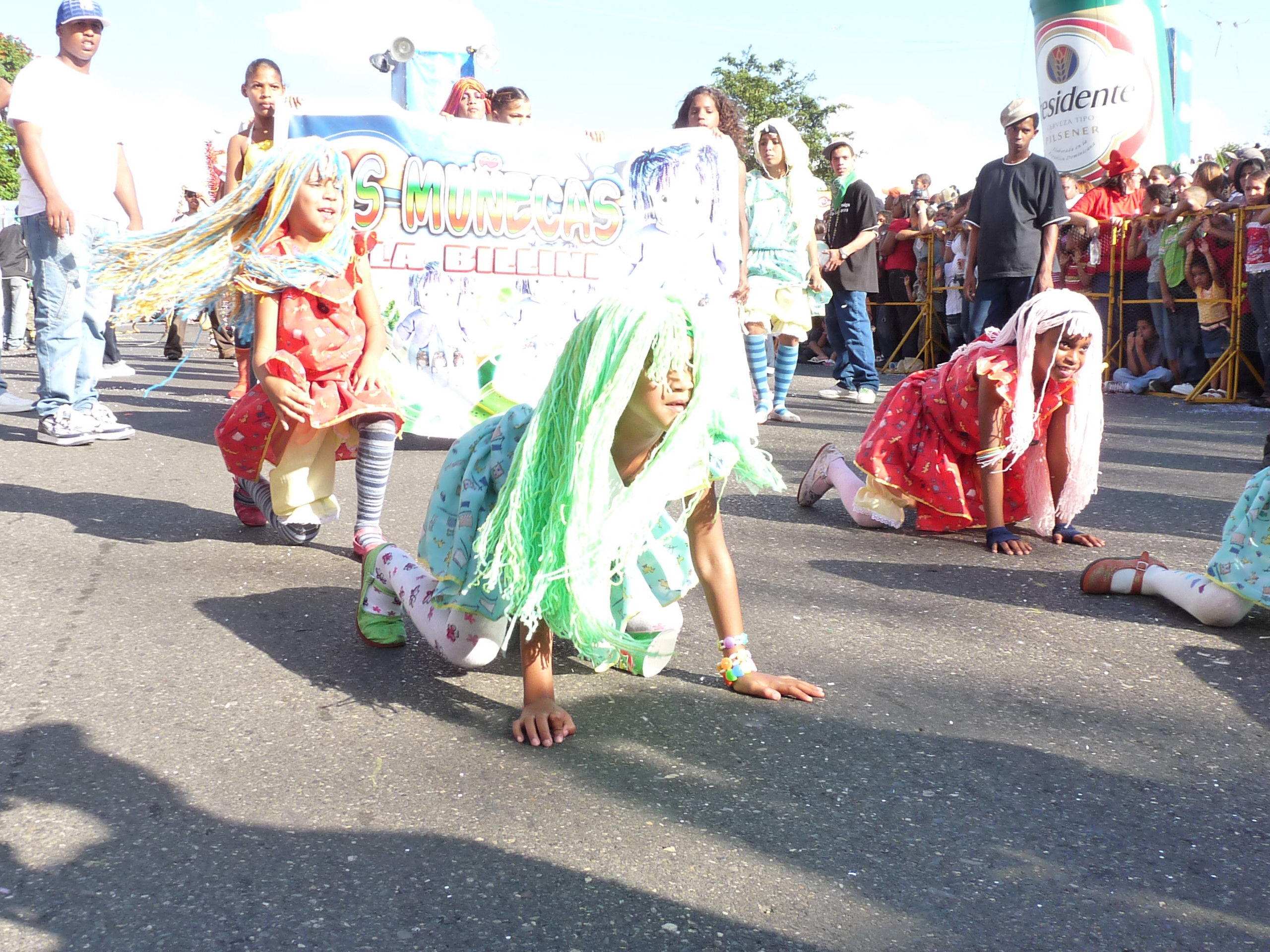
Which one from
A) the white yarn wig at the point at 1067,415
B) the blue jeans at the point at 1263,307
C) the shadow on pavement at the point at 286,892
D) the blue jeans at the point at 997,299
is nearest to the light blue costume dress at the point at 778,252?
the blue jeans at the point at 997,299

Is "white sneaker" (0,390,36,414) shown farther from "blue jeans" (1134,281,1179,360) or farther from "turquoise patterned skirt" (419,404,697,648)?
"blue jeans" (1134,281,1179,360)

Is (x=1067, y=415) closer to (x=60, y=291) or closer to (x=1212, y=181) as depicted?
(x=60, y=291)

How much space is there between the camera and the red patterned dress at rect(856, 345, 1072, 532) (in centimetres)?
469

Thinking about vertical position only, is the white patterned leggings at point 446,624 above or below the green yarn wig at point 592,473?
below

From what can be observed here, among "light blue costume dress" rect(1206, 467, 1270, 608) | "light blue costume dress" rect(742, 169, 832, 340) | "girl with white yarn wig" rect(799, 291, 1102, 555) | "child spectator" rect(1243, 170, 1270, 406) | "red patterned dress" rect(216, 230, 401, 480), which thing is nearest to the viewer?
"light blue costume dress" rect(1206, 467, 1270, 608)

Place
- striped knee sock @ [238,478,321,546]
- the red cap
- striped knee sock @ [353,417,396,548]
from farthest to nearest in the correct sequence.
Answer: the red cap → striped knee sock @ [238,478,321,546] → striped knee sock @ [353,417,396,548]

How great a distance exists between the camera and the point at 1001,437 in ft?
14.6

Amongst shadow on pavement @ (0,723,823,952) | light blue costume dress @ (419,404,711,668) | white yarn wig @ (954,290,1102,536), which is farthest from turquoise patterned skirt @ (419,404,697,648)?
white yarn wig @ (954,290,1102,536)

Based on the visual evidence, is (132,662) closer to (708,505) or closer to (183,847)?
(183,847)

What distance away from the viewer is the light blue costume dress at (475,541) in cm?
273

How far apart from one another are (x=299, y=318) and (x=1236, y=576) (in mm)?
3126

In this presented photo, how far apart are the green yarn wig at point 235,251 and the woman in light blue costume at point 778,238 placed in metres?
3.78

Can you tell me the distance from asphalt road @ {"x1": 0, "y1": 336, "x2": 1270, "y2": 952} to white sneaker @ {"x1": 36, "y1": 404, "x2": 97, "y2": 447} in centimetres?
247

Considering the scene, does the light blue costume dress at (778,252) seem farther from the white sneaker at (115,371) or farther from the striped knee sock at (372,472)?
the white sneaker at (115,371)
